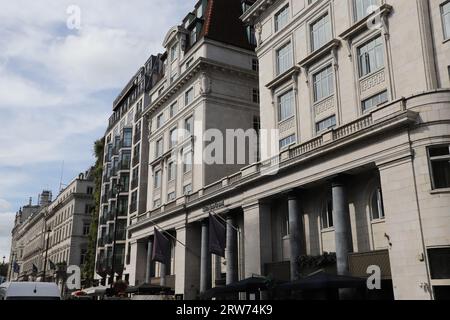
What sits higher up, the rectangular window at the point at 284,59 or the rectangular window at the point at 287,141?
the rectangular window at the point at 284,59

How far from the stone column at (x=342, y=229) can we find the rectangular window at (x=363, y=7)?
10.2 meters

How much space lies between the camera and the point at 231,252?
3284 cm

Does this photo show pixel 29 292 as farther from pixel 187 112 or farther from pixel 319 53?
pixel 187 112

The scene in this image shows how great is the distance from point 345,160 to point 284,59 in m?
12.7

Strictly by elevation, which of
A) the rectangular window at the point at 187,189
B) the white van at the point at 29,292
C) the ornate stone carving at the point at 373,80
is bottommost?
the white van at the point at 29,292

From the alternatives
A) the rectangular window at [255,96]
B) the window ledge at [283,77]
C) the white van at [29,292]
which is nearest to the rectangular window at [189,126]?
the rectangular window at [255,96]

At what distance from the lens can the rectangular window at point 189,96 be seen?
44.9m

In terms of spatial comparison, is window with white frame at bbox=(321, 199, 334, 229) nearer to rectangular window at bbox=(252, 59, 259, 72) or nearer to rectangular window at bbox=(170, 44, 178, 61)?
rectangular window at bbox=(252, 59, 259, 72)

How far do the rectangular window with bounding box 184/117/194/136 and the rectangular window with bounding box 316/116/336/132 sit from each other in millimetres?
16880

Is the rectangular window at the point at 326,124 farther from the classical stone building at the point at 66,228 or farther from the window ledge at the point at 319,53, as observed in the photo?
the classical stone building at the point at 66,228

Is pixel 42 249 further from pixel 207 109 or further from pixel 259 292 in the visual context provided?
pixel 259 292

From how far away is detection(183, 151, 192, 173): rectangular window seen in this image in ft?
141

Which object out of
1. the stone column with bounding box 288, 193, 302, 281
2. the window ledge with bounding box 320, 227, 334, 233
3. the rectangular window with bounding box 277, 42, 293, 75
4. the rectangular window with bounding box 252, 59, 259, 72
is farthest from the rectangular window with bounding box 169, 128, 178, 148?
the window ledge with bounding box 320, 227, 334, 233
